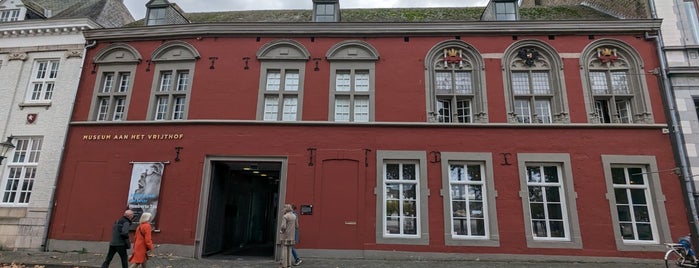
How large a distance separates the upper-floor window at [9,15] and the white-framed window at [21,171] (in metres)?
5.25

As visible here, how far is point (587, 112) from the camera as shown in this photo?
11625 millimetres

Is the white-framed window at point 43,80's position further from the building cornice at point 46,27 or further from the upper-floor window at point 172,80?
the upper-floor window at point 172,80

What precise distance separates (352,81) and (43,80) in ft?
37.4

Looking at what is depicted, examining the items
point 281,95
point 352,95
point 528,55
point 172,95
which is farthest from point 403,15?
point 172,95

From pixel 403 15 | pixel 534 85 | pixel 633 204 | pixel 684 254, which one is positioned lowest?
pixel 684 254

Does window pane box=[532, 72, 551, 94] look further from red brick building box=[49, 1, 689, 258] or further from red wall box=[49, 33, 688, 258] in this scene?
red wall box=[49, 33, 688, 258]

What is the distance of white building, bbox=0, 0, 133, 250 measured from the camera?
12273 millimetres

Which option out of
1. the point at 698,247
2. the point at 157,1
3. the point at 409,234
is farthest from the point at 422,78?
the point at 157,1

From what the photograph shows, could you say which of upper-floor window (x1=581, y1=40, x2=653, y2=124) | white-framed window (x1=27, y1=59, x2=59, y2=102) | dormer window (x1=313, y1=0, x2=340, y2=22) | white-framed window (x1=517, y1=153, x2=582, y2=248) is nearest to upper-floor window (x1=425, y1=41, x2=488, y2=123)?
white-framed window (x1=517, y1=153, x2=582, y2=248)

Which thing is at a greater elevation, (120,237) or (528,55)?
(528,55)

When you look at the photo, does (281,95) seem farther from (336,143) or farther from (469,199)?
(469,199)

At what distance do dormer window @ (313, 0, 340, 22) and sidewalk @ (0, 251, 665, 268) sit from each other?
8.42 meters

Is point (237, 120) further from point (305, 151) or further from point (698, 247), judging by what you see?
point (698, 247)

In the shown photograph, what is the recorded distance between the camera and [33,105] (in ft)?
43.6
